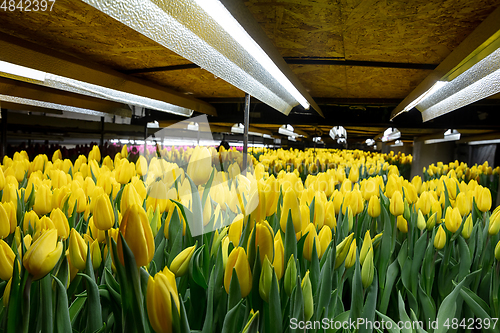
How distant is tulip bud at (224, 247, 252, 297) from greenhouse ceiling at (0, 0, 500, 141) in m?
0.68

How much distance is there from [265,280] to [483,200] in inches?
33.8

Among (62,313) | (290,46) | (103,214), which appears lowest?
(62,313)

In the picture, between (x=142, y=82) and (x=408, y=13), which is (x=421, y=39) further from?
(x=142, y=82)

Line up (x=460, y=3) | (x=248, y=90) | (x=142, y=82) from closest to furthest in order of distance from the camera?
(x=460, y=3), (x=248, y=90), (x=142, y=82)

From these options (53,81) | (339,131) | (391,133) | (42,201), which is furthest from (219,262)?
(391,133)

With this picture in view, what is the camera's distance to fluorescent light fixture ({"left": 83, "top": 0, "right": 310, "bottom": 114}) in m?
0.70

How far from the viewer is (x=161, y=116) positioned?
3.60 metres

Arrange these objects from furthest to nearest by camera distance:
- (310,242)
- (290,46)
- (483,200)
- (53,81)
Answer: (53,81) < (290,46) < (483,200) < (310,242)

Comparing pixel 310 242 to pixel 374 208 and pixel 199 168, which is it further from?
pixel 374 208

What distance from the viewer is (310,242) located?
57 centimetres

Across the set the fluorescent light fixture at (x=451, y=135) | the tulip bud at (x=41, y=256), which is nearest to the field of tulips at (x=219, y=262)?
the tulip bud at (x=41, y=256)

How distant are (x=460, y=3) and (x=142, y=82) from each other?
172 centimetres

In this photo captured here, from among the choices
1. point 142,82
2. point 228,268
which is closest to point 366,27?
point 228,268

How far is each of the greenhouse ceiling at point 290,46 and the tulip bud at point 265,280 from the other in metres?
0.69
